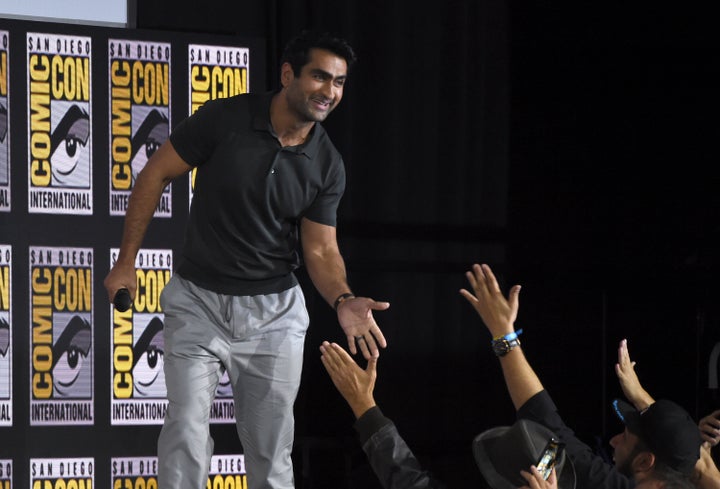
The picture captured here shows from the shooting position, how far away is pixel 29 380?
3391 mm

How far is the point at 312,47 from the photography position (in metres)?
2.51

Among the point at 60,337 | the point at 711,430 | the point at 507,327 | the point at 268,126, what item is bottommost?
the point at 711,430

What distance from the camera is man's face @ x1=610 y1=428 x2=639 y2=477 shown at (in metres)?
2.49

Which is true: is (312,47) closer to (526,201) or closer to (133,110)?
(133,110)

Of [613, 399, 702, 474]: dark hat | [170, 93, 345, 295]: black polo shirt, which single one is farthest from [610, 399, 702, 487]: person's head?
[170, 93, 345, 295]: black polo shirt

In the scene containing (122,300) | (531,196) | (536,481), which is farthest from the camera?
(531,196)

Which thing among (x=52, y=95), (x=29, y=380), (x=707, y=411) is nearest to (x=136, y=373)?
(x=29, y=380)

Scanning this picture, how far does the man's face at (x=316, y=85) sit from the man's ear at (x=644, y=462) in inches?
44.2

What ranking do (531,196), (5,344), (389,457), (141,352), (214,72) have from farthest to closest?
(531,196)
(214,72)
(141,352)
(5,344)
(389,457)

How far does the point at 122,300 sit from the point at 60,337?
1192 mm

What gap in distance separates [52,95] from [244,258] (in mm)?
1339

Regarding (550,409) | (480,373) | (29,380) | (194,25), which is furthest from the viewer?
(480,373)

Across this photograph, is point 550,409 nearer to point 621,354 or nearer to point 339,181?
point 621,354

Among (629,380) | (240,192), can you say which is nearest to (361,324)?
(240,192)
